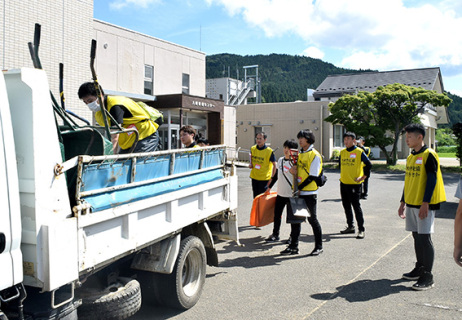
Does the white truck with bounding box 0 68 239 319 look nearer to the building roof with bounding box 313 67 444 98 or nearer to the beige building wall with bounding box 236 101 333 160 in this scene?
the beige building wall with bounding box 236 101 333 160

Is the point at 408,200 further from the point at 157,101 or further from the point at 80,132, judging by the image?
the point at 157,101

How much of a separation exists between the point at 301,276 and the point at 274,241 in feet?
6.33

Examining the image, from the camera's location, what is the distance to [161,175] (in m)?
4.02

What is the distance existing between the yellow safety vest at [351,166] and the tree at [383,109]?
58.1 ft

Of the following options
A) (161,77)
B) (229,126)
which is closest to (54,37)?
(161,77)

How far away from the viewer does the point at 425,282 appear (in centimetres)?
525

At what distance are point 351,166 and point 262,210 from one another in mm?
2026

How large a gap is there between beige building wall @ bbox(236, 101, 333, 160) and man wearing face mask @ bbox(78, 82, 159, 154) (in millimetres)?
27410

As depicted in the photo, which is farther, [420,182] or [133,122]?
[420,182]

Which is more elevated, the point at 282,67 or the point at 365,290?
the point at 282,67

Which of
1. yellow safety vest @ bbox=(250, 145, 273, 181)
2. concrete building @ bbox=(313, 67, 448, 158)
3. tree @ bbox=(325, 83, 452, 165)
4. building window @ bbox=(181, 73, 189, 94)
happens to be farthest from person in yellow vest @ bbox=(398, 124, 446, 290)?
concrete building @ bbox=(313, 67, 448, 158)

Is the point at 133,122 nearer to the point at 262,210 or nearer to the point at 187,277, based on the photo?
the point at 187,277

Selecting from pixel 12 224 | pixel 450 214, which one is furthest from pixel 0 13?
pixel 450 214

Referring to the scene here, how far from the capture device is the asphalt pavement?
15.0 feet
